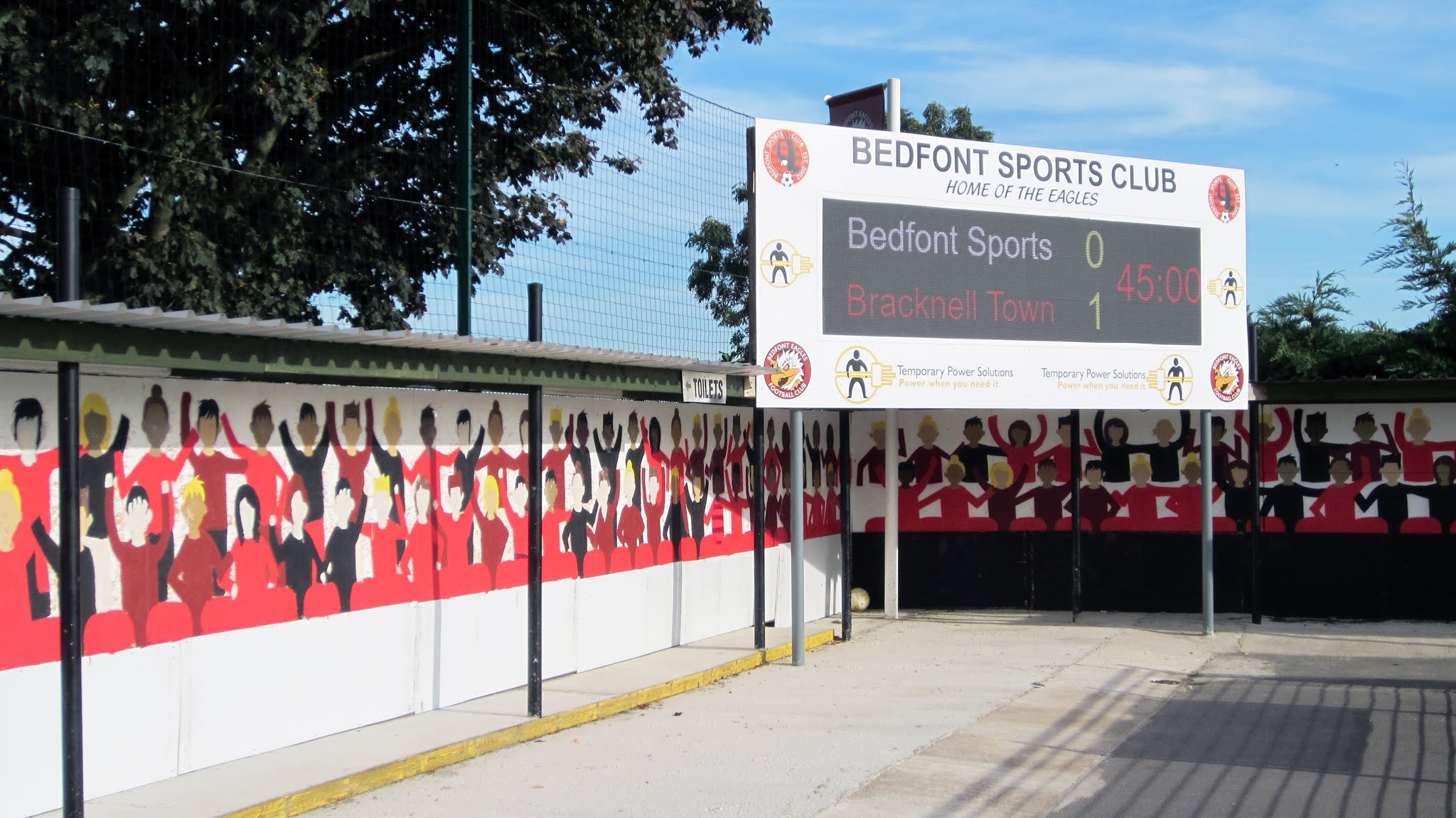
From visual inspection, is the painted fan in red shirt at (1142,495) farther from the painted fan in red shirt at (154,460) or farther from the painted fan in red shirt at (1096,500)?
the painted fan in red shirt at (154,460)

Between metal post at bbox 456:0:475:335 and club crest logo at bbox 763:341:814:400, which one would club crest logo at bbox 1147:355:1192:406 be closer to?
club crest logo at bbox 763:341:814:400

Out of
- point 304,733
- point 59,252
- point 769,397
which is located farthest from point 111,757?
point 769,397

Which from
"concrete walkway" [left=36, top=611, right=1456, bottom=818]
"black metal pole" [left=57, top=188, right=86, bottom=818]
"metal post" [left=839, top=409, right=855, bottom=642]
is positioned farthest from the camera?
"metal post" [left=839, top=409, right=855, bottom=642]

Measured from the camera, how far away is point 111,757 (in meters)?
6.74

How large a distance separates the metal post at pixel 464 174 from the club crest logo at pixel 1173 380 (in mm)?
7153

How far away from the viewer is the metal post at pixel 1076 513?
14914mm

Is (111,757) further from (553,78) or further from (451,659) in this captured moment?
(553,78)

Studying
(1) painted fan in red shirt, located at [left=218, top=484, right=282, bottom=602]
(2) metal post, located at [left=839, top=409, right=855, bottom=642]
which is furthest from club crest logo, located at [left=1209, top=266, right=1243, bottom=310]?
(1) painted fan in red shirt, located at [left=218, top=484, right=282, bottom=602]

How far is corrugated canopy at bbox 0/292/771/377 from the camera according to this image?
17.7 feet

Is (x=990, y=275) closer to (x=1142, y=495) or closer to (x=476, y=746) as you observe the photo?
(x=1142, y=495)

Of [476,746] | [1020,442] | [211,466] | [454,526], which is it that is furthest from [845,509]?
[211,466]

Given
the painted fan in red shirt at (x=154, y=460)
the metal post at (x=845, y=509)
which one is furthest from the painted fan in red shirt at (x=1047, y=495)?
the painted fan in red shirt at (x=154, y=460)

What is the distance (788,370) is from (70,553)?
23.1 ft

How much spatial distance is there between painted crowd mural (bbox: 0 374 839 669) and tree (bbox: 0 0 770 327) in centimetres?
275
